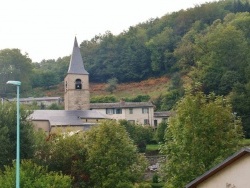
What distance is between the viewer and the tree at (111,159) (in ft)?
123

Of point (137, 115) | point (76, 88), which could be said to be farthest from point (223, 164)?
point (137, 115)

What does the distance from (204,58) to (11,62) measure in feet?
177

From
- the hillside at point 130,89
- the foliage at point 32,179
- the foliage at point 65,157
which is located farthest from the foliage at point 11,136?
the hillside at point 130,89

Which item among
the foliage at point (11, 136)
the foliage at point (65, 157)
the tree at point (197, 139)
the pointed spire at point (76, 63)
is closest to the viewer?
the tree at point (197, 139)

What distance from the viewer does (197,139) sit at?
3172cm

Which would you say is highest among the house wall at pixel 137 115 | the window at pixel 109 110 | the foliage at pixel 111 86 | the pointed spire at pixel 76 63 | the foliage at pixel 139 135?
the pointed spire at pixel 76 63

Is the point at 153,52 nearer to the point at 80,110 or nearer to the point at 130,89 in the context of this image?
the point at 130,89

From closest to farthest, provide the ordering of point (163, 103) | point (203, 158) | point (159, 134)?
point (203, 158) < point (159, 134) < point (163, 103)

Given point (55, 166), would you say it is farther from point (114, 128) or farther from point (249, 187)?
point (249, 187)

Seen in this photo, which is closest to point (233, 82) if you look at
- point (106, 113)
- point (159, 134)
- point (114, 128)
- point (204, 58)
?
point (204, 58)

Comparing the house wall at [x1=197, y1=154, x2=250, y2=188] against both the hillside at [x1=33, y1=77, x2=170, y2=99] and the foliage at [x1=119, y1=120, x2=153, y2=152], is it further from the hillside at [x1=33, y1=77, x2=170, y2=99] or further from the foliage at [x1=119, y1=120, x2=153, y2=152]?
the hillside at [x1=33, y1=77, x2=170, y2=99]

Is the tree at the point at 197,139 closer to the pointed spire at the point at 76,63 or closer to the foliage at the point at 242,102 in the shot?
the foliage at the point at 242,102

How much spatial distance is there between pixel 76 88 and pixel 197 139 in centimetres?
5315

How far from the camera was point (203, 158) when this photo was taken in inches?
1245
